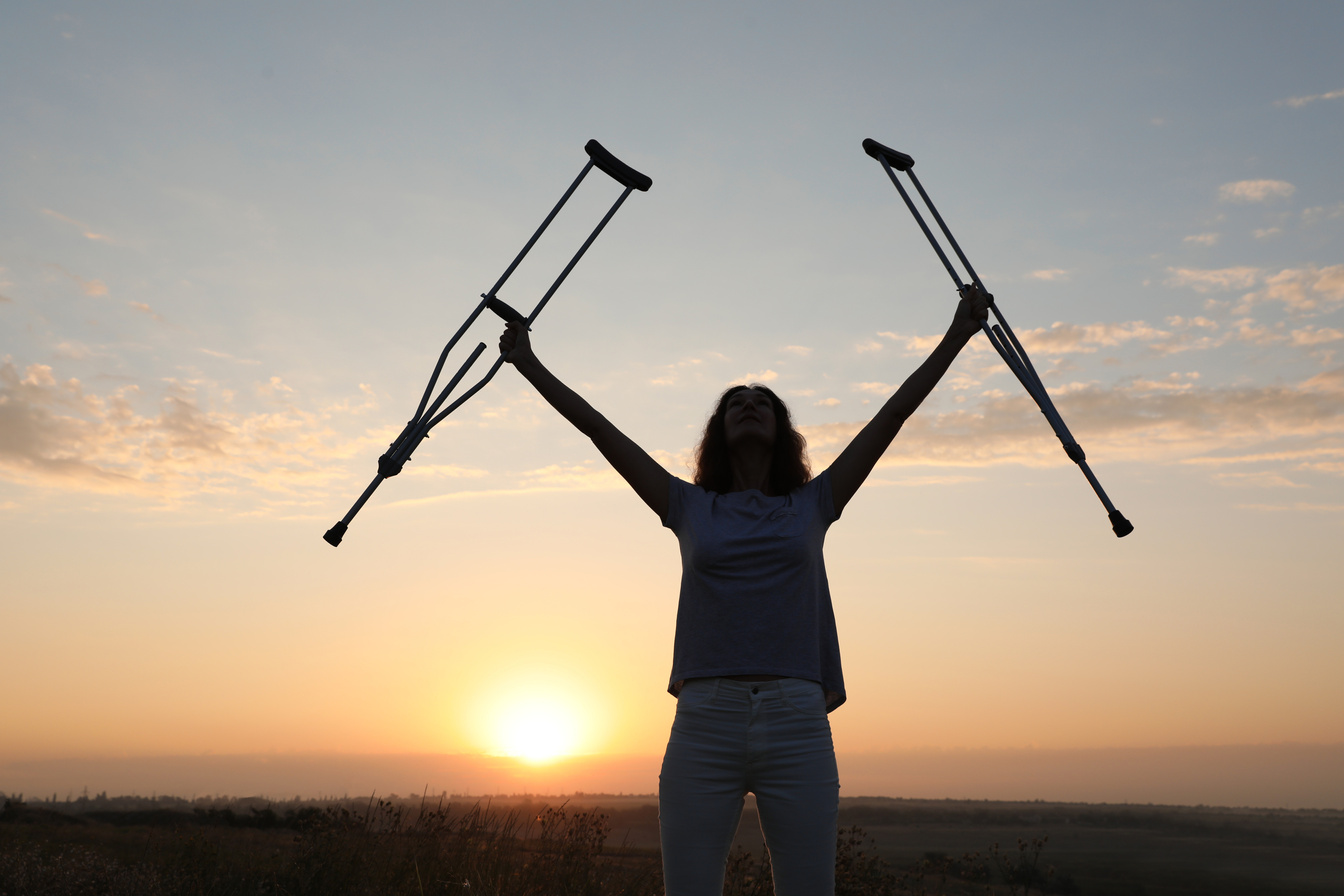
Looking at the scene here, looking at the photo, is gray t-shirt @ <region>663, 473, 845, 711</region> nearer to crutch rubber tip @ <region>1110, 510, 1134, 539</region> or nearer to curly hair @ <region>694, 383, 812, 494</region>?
curly hair @ <region>694, 383, 812, 494</region>

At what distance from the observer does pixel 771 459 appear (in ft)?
11.6

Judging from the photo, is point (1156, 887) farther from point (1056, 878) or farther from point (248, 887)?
point (248, 887)

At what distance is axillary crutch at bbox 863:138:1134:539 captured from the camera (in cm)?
355

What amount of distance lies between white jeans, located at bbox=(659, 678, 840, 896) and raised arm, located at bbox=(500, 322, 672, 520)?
0.79 metres

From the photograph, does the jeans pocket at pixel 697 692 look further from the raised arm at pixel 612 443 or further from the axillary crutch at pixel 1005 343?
the axillary crutch at pixel 1005 343

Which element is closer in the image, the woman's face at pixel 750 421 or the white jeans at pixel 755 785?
the white jeans at pixel 755 785

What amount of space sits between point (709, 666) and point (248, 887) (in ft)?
16.4

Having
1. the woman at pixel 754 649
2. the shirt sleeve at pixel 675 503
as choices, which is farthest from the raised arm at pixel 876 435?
the shirt sleeve at pixel 675 503

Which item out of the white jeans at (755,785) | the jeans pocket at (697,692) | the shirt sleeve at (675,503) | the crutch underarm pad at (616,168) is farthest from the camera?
the crutch underarm pad at (616,168)

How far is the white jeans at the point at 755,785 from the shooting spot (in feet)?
8.72

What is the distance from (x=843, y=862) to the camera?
700 centimetres

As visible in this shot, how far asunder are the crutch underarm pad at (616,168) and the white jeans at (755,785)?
231 cm

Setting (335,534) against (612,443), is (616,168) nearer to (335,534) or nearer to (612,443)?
(612,443)

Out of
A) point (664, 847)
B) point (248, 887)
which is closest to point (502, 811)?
point (248, 887)
